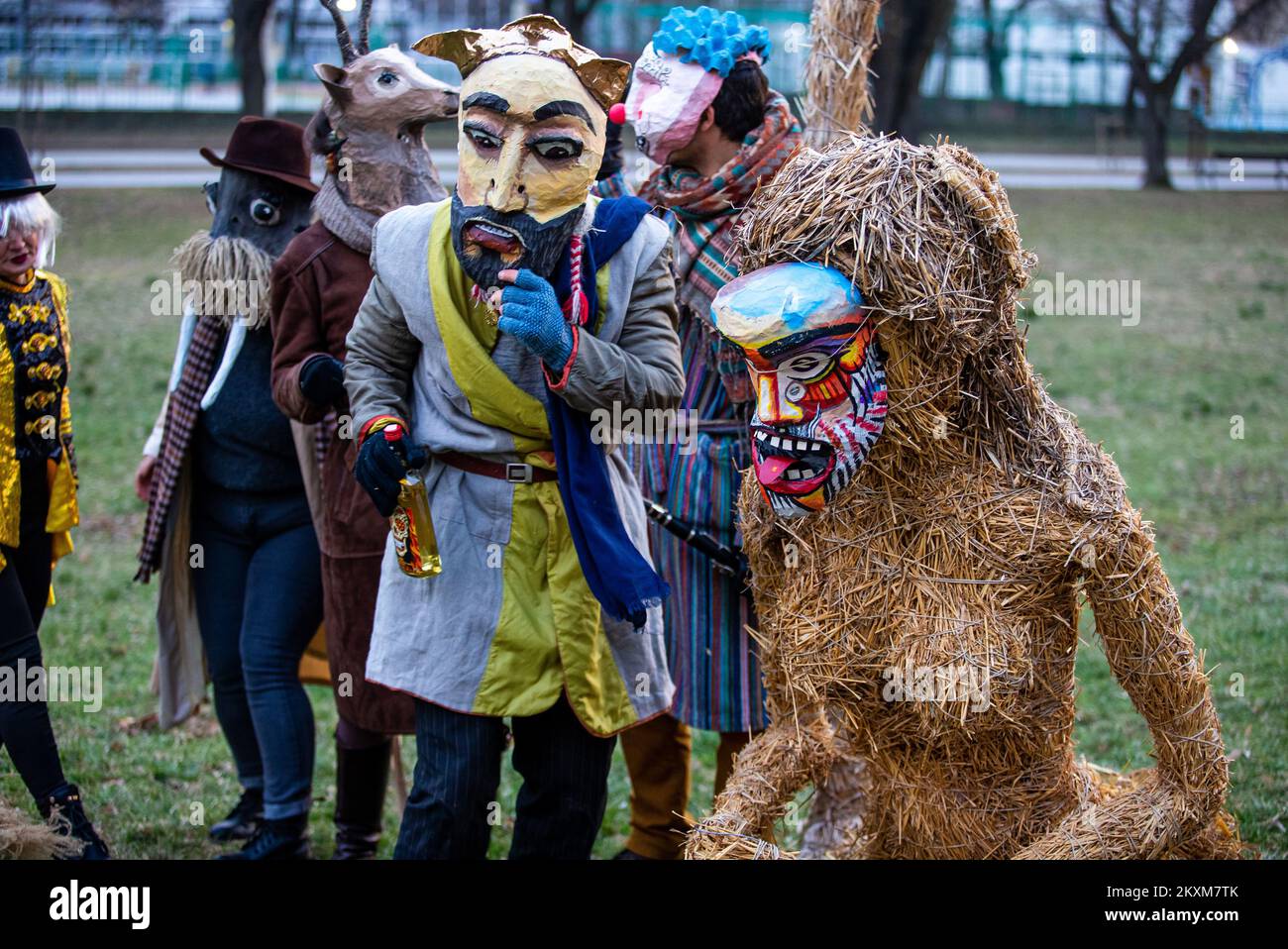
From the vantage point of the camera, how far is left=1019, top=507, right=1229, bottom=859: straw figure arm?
9.78ft

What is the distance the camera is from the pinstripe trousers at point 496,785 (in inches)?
126

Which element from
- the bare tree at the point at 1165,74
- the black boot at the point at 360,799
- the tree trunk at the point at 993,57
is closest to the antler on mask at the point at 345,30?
the black boot at the point at 360,799

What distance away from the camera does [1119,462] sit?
30.3 feet

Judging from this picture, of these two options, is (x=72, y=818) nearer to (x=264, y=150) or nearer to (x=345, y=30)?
(x=264, y=150)

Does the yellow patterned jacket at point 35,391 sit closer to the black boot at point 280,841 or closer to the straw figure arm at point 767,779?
the black boot at point 280,841

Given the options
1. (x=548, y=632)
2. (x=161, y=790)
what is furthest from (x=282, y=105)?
(x=548, y=632)

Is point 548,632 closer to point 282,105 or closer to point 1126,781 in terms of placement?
point 1126,781

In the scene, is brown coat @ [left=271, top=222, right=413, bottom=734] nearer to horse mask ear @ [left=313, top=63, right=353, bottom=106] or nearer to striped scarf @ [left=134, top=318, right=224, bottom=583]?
horse mask ear @ [left=313, top=63, right=353, bottom=106]

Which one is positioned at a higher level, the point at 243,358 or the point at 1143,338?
the point at 1143,338

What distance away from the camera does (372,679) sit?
3285 millimetres

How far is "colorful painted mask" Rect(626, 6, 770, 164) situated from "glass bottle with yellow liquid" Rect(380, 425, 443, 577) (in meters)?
1.31

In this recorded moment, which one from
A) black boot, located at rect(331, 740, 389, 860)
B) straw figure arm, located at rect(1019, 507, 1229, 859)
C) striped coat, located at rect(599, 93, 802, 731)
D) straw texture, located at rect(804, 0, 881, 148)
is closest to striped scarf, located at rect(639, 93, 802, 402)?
striped coat, located at rect(599, 93, 802, 731)
